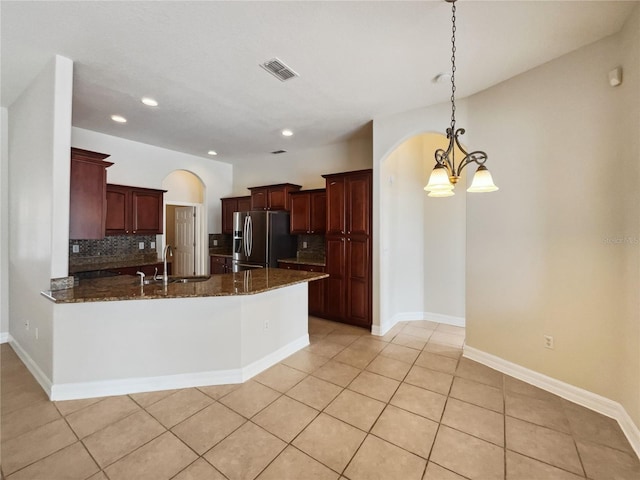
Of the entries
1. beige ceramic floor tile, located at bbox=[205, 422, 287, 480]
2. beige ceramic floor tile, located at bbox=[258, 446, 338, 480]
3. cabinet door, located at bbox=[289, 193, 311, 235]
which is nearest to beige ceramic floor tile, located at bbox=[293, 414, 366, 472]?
beige ceramic floor tile, located at bbox=[258, 446, 338, 480]

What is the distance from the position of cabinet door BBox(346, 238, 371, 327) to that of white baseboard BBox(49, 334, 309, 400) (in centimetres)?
175

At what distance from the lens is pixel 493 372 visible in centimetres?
284

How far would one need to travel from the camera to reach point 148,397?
7.80 ft

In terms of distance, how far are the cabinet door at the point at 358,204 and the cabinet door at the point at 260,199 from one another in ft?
6.44

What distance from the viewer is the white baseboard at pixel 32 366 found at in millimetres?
2414

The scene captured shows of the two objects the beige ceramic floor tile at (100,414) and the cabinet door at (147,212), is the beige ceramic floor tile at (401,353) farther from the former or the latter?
the cabinet door at (147,212)

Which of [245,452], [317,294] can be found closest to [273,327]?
[245,452]

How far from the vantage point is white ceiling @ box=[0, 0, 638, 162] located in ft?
6.30

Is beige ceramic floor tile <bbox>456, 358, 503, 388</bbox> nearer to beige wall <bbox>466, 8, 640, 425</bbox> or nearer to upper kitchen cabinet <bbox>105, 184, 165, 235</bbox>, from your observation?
beige wall <bbox>466, 8, 640, 425</bbox>

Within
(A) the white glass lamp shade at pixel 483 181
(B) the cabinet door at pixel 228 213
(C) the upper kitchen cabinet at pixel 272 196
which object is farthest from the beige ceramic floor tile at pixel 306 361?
(B) the cabinet door at pixel 228 213

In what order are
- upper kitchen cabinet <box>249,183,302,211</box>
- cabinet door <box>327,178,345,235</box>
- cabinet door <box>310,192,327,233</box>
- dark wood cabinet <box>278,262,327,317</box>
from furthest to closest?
upper kitchen cabinet <box>249,183,302,211</box>, cabinet door <box>310,192,327,233</box>, dark wood cabinet <box>278,262,327,317</box>, cabinet door <box>327,178,345,235</box>

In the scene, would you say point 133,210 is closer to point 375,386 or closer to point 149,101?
point 149,101

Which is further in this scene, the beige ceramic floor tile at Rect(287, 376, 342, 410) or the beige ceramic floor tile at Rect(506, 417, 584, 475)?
the beige ceramic floor tile at Rect(287, 376, 342, 410)

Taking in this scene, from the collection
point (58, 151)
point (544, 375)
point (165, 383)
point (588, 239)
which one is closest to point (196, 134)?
point (58, 151)
